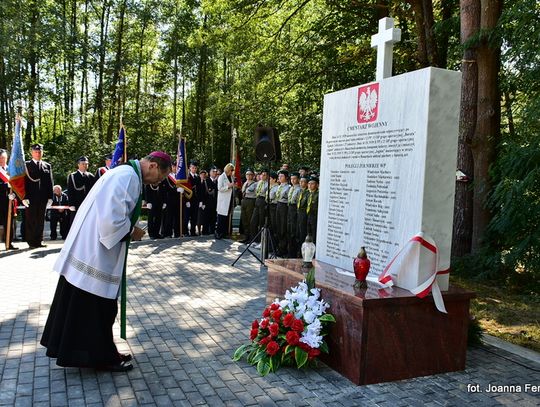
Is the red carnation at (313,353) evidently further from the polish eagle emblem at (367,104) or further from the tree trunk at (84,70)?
the tree trunk at (84,70)

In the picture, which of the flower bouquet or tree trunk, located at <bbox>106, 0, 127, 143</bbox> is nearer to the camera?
the flower bouquet

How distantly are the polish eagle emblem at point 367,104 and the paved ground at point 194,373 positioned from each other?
8.35 feet

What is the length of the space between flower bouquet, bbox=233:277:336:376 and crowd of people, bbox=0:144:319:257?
4.24 metres

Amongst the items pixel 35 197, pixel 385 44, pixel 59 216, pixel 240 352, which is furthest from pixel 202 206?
pixel 240 352

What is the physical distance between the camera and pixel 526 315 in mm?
6844

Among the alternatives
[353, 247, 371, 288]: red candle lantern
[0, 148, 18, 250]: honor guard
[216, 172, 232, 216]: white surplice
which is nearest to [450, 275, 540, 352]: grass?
[353, 247, 371, 288]: red candle lantern

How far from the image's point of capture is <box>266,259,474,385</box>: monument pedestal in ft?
13.5

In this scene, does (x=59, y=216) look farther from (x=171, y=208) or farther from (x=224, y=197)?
(x=224, y=197)

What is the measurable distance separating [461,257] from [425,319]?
223 inches

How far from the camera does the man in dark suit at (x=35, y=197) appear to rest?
11.0 metres

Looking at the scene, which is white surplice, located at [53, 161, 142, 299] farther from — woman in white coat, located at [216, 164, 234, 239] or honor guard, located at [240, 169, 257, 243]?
woman in white coat, located at [216, 164, 234, 239]

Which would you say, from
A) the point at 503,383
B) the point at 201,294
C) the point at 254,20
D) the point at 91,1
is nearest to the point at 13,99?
the point at 91,1

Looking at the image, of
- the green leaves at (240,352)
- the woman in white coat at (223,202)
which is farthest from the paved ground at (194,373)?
the woman in white coat at (223,202)

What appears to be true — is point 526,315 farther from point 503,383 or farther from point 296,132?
point 296,132
